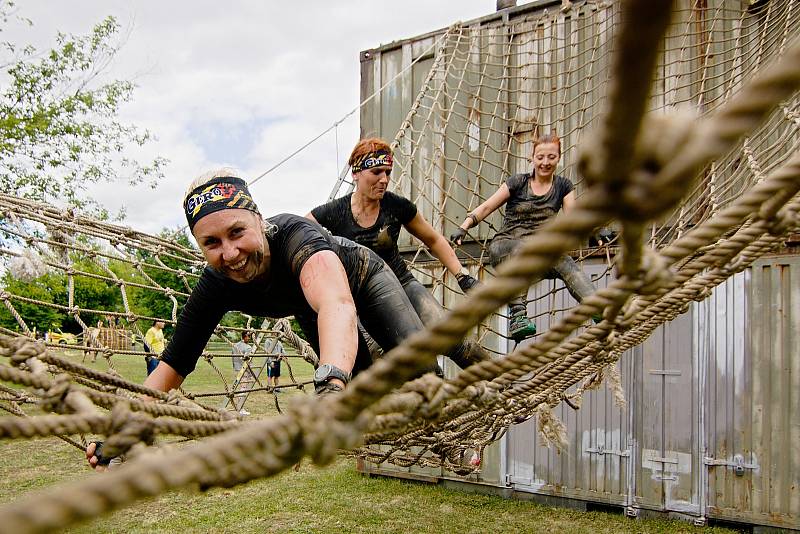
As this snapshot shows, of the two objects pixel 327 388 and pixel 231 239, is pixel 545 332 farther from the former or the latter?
pixel 231 239

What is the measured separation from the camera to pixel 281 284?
1568 millimetres

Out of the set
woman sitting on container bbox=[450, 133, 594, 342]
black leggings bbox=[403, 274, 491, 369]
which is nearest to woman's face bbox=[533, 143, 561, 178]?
woman sitting on container bbox=[450, 133, 594, 342]

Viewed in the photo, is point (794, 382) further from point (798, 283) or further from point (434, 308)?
point (434, 308)

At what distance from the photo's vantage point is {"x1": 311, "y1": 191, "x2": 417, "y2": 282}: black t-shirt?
2.21 m

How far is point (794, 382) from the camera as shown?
3.13 m

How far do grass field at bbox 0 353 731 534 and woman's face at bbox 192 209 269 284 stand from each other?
2357mm

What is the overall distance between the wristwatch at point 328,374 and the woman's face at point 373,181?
3.98 ft

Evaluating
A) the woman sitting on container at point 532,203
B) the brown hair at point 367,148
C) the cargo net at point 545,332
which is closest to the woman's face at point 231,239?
the cargo net at point 545,332

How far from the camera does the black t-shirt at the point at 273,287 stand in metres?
1.48

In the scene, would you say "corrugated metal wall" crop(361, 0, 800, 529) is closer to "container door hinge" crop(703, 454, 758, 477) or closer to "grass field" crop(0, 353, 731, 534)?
"container door hinge" crop(703, 454, 758, 477)

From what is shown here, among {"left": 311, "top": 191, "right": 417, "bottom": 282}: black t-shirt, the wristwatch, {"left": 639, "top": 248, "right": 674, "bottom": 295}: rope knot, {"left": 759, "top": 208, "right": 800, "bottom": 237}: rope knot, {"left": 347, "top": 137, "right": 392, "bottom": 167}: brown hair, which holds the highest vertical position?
{"left": 347, "top": 137, "right": 392, "bottom": 167}: brown hair

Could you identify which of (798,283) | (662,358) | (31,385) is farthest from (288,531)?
(798,283)

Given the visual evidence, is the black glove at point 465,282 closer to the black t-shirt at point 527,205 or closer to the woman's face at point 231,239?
the black t-shirt at point 527,205

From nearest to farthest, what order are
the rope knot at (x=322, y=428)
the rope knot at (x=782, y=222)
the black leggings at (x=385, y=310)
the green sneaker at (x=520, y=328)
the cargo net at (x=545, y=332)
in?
the cargo net at (x=545, y=332), the rope knot at (x=322, y=428), the rope knot at (x=782, y=222), the black leggings at (x=385, y=310), the green sneaker at (x=520, y=328)
